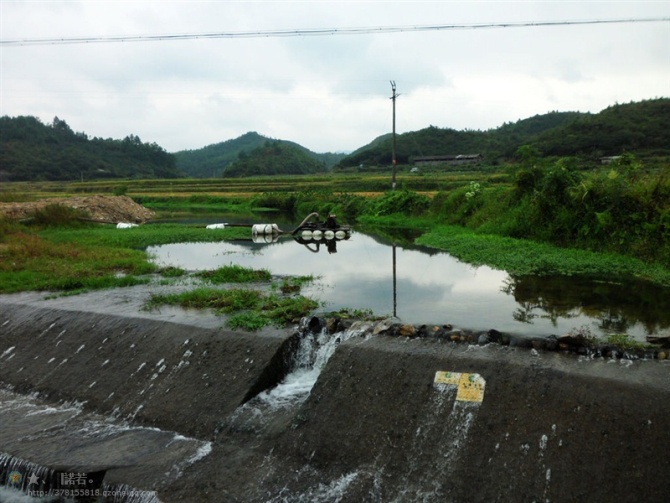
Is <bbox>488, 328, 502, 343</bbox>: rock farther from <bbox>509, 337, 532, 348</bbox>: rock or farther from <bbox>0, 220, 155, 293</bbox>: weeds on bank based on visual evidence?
<bbox>0, 220, 155, 293</bbox>: weeds on bank

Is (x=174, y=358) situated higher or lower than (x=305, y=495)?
higher

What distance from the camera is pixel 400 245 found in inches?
739

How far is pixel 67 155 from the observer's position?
86312 millimetres

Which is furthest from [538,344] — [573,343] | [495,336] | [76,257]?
[76,257]

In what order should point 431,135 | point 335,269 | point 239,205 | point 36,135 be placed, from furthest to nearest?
point 36,135 → point 431,135 → point 239,205 → point 335,269

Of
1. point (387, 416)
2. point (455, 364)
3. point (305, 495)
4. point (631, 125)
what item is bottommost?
point (305, 495)

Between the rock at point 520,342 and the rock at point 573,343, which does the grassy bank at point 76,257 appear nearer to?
the rock at point 520,342

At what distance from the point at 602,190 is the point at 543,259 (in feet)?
10.2

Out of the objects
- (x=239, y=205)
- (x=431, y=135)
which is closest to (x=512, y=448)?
(x=239, y=205)

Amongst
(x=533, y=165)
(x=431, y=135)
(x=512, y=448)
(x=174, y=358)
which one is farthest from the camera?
(x=431, y=135)

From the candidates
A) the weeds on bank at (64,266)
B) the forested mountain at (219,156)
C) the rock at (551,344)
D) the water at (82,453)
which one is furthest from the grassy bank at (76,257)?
the forested mountain at (219,156)

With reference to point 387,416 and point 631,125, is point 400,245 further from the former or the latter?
point 631,125

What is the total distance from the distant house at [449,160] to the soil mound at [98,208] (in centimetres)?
4180

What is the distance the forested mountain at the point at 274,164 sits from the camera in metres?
89.0
